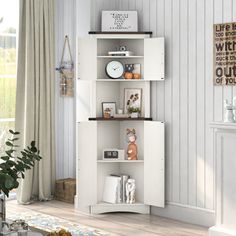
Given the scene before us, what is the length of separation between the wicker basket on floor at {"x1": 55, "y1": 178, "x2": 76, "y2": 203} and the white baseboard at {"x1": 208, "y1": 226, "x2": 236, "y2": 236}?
71.1 inches

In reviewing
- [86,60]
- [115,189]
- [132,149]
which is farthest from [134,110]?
[115,189]

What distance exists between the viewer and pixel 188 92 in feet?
16.3

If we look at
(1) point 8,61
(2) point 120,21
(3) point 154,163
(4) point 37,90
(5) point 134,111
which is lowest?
(3) point 154,163

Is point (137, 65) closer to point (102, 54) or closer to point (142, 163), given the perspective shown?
point (102, 54)

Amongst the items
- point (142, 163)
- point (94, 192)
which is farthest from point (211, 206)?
point (94, 192)

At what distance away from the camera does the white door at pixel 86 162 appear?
5242 mm

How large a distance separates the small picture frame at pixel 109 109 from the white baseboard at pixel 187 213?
102 centimetres

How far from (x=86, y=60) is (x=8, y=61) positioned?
1.06m

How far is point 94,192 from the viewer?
531 centimetres

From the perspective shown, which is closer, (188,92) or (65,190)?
(188,92)

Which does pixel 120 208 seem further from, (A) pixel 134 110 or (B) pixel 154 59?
(B) pixel 154 59

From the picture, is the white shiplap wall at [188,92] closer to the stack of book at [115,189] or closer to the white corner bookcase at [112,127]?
the white corner bookcase at [112,127]

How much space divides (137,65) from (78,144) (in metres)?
0.97

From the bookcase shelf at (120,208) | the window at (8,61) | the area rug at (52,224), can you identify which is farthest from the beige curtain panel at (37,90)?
the bookcase shelf at (120,208)
